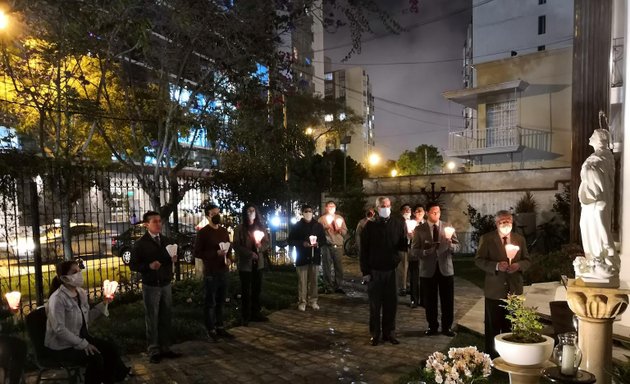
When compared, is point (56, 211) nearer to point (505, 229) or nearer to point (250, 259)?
point (250, 259)

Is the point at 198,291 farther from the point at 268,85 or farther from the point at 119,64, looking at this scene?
the point at 119,64

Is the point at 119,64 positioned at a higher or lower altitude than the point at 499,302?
higher

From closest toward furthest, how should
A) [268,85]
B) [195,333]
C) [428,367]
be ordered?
[428,367], [195,333], [268,85]

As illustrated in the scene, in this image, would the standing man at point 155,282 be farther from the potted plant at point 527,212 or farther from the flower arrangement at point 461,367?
the potted plant at point 527,212

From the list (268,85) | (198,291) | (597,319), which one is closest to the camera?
(597,319)

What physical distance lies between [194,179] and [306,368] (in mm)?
6940

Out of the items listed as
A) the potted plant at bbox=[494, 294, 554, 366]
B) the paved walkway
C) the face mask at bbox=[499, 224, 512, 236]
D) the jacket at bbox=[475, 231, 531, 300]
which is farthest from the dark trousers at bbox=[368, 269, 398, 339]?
the potted plant at bbox=[494, 294, 554, 366]

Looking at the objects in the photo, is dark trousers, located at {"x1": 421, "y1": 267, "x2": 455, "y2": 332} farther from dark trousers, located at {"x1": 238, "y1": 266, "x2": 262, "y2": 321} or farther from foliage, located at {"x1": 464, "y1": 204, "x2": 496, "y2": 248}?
foliage, located at {"x1": 464, "y1": 204, "x2": 496, "y2": 248}

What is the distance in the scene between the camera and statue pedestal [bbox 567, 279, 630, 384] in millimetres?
4230

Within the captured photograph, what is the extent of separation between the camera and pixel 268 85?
10891 mm

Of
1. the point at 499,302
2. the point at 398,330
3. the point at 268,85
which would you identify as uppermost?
the point at 268,85

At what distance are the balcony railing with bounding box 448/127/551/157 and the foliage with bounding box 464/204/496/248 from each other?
7.58 metres

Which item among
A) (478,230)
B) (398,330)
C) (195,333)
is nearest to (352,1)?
(398,330)

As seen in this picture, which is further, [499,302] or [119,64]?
[119,64]
